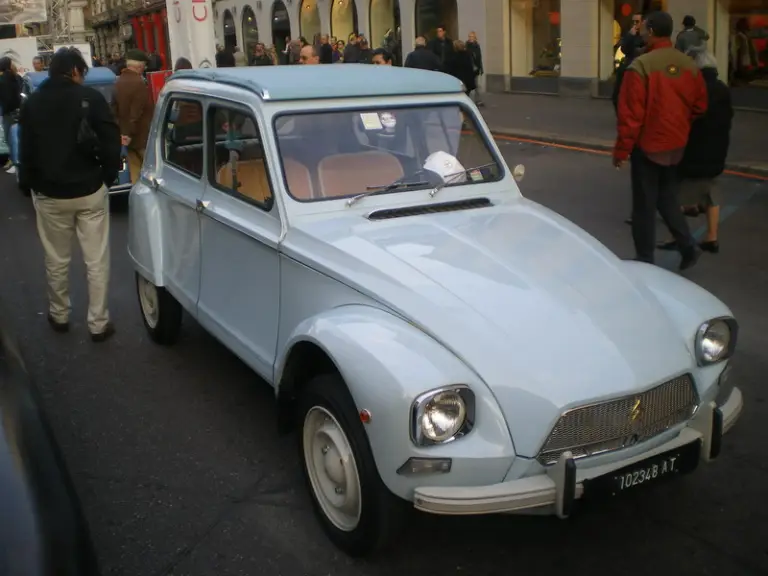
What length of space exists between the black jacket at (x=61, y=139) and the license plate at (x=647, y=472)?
4218 mm

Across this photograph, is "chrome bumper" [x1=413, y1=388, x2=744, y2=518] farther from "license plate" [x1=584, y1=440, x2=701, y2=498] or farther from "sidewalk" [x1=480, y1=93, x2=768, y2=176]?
"sidewalk" [x1=480, y1=93, x2=768, y2=176]

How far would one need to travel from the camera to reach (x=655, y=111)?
6836mm

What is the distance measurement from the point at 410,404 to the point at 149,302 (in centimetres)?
371

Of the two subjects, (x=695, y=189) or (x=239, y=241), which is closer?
(x=239, y=241)

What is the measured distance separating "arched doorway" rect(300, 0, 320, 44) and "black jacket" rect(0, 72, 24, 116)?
21052mm

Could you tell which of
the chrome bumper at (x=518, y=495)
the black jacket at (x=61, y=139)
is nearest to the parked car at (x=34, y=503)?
the chrome bumper at (x=518, y=495)

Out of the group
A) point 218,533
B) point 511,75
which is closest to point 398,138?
point 218,533

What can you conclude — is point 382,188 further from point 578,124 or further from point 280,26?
point 280,26

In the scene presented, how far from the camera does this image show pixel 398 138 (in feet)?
15.5

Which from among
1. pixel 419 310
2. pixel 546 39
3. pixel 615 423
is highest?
→ pixel 546 39

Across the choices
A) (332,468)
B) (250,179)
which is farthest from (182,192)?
(332,468)

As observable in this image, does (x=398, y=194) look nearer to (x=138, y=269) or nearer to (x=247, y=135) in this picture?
(x=247, y=135)

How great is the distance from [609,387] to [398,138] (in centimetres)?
198

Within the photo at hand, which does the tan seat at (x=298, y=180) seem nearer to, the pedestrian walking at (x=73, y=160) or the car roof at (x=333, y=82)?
the car roof at (x=333, y=82)
